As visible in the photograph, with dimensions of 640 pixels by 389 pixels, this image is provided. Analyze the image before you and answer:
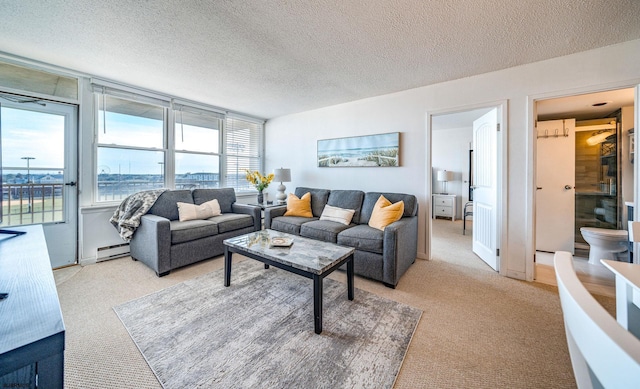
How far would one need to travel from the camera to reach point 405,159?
130 inches

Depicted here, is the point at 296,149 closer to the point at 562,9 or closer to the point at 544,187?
the point at 562,9

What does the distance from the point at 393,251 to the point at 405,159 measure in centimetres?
151

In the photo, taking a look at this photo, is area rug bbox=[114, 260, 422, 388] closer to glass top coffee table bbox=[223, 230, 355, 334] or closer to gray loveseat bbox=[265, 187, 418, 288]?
glass top coffee table bbox=[223, 230, 355, 334]

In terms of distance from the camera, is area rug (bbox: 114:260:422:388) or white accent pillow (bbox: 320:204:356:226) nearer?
area rug (bbox: 114:260:422:388)

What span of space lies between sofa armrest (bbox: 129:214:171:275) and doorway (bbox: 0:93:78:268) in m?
0.97

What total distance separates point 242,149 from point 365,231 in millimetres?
3248

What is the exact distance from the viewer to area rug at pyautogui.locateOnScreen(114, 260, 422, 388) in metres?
1.34

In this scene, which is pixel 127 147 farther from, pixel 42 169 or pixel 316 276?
pixel 316 276

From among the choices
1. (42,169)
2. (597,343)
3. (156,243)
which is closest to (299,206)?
(156,243)

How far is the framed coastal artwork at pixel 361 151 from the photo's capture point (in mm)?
3367

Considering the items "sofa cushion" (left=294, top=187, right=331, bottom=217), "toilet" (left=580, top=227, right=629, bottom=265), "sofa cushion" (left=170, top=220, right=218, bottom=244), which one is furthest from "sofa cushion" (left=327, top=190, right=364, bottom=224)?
"toilet" (left=580, top=227, right=629, bottom=265)

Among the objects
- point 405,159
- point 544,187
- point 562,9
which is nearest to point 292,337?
point 405,159

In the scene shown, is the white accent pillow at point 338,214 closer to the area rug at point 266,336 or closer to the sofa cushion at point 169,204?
the area rug at point 266,336

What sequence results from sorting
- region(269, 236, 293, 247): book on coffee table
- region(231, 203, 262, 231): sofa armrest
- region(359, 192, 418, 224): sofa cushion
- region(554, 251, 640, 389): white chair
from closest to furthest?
region(554, 251, 640, 389): white chair < region(269, 236, 293, 247): book on coffee table < region(359, 192, 418, 224): sofa cushion < region(231, 203, 262, 231): sofa armrest
